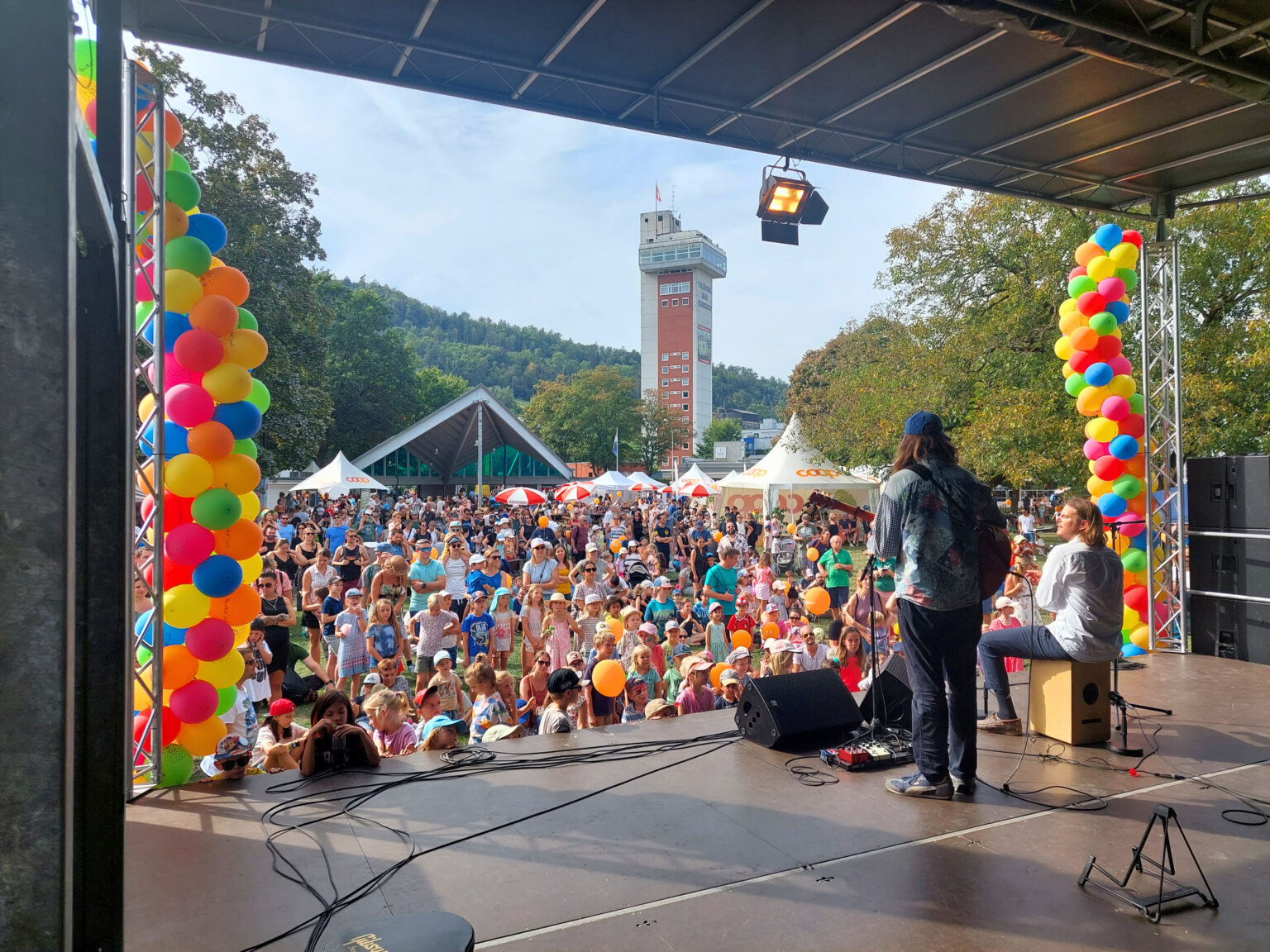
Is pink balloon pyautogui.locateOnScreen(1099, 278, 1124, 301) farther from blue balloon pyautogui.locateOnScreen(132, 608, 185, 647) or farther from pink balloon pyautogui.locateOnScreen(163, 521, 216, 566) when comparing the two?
blue balloon pyautogui.locateOnScreen(132, 608, 185, 647)

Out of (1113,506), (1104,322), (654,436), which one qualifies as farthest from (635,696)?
(654,436)

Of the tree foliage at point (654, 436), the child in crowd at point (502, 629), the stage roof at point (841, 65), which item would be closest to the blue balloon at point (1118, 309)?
the stage roof at point (841, 65)

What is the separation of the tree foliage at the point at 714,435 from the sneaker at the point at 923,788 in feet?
317

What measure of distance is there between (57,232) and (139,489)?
3675mm

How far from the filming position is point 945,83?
20.0ft

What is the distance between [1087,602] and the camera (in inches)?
161

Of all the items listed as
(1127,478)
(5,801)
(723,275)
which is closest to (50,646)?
(5,801)

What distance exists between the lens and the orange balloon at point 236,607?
436 cm

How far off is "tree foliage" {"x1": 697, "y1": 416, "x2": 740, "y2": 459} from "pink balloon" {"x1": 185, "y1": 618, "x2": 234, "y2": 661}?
96.4m

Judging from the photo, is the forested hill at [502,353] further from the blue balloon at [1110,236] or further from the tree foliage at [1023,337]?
the blue balloon at [1110,236]

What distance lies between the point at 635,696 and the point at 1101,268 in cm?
594

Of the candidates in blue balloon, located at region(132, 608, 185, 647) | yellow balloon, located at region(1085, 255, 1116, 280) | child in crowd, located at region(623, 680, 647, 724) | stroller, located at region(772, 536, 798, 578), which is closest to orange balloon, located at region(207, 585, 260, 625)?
blue balloon, located at region(132, 608, 185, 647)

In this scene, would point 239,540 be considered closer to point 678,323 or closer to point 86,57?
point 86,57

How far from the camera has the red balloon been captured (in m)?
4.23
